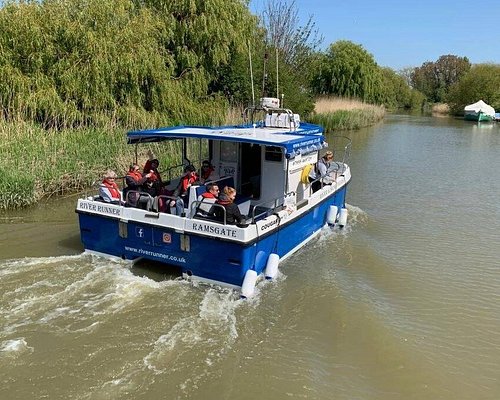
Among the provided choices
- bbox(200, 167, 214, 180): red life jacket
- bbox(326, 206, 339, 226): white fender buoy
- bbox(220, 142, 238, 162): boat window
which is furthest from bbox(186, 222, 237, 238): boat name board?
bbox(326, 206, 339, 226): white fender buoy

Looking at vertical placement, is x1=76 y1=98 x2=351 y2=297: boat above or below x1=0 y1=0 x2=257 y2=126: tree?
below

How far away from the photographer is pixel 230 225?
22.4 ft

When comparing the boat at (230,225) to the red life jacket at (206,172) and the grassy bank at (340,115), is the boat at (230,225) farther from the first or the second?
the grassy bank at (340,115)

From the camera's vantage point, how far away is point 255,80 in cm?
2325

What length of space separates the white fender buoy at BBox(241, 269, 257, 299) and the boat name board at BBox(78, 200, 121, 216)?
225 centimetres

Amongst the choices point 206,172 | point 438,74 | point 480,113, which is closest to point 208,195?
point 206,172

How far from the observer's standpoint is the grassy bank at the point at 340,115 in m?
30.9

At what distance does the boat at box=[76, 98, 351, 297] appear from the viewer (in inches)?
272

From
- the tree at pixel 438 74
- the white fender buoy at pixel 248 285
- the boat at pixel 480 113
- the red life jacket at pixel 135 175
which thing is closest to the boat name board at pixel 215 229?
the white fender buoy at pixel 248 285

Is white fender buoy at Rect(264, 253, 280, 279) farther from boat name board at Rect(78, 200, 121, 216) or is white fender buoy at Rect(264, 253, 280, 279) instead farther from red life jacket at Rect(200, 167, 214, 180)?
boat name board at Rect(78, 200, 121, 216)

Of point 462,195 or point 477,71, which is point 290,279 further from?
point 477,71

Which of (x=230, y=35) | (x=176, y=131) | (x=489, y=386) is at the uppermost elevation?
(x=230, y=35)

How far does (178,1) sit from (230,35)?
7.68 ft

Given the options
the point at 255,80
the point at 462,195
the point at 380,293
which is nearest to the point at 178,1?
the point at 255,80
